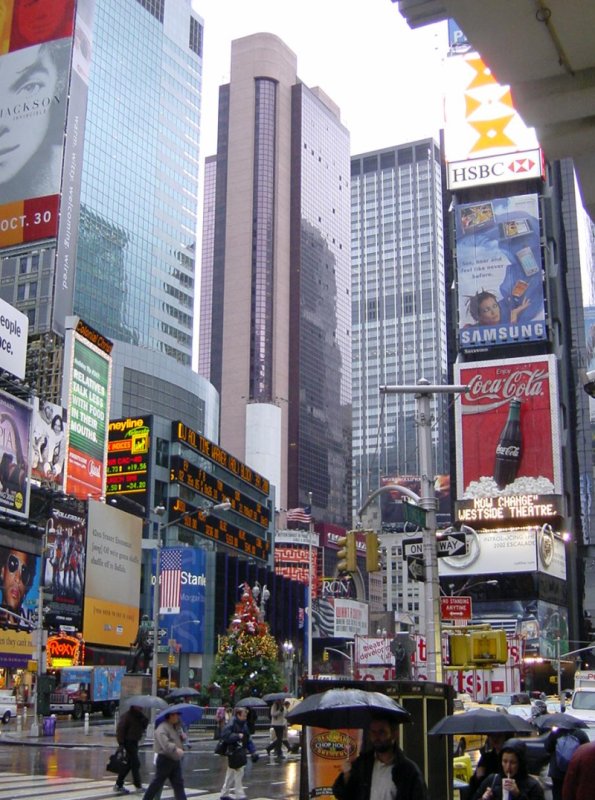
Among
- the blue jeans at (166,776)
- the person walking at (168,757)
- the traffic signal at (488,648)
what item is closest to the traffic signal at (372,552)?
the traffic signal at (488,648)

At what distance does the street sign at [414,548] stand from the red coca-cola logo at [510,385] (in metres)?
73.2

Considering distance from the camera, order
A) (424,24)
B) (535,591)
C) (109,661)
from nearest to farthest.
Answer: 1. (424,24)
2. (109,661)
3. (535,591)

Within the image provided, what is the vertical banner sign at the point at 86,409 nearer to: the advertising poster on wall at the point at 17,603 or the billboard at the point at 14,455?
the billboard at the point at 14,455

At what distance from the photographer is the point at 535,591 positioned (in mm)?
90562

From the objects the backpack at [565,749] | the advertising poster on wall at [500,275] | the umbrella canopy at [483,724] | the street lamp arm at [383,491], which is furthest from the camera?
the advertising poster on wall at [500,275]

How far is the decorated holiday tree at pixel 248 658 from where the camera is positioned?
173 ft

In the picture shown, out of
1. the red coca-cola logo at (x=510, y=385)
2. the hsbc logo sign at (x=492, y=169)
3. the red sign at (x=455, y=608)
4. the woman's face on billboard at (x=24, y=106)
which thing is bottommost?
the red sign at (x=455, y=608)

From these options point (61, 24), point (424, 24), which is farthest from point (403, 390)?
point (61, 24)


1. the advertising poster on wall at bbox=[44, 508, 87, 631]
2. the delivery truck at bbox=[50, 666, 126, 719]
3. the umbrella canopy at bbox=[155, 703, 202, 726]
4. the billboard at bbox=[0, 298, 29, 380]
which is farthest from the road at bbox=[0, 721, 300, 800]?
the billboard at bbox=[0, 298, 29, 380]

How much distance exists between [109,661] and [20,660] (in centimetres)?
1355

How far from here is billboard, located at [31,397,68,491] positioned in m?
74.4

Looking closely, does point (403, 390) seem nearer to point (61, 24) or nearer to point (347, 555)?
point (347, 555)

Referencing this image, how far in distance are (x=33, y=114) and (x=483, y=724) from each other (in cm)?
11575

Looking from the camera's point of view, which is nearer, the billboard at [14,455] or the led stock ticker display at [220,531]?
the billboard at [14,455]
